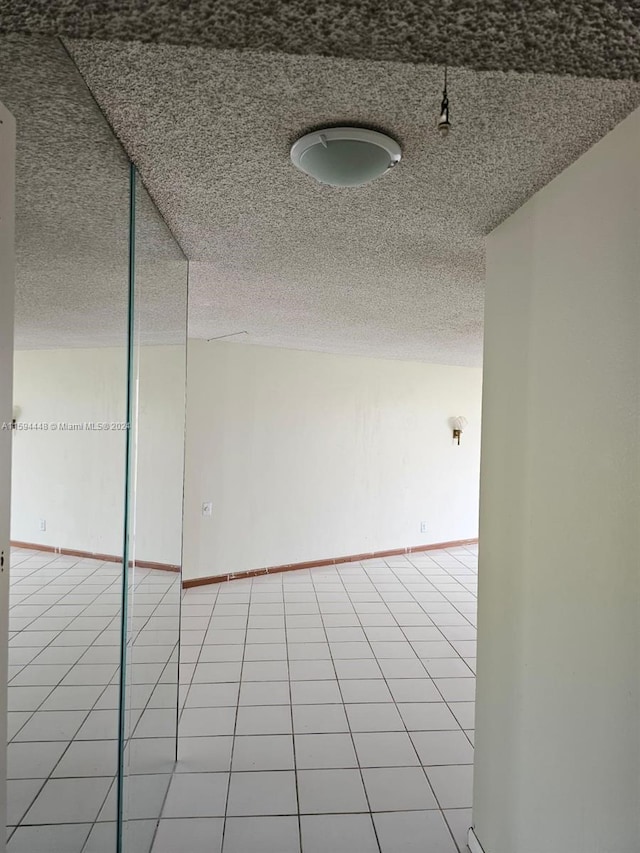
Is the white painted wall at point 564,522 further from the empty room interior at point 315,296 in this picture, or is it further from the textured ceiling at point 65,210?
the textured ceiling at point 65,210

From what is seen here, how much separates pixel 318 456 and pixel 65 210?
193 inches

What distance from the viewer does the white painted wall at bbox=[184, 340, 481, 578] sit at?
203 inches

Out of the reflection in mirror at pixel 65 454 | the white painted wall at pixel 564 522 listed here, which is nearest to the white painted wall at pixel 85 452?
the reflection in mirror at pixel 65 454

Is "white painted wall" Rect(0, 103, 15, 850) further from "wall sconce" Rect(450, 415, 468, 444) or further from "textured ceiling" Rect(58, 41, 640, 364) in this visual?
"wall sconce" Rect(450, 415, 468, 444)

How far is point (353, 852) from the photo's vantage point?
191 centimetres

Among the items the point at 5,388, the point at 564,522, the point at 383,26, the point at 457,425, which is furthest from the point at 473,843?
the point at 457,425

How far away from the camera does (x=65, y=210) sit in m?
1.03

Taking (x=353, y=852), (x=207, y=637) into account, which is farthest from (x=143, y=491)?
(x=207, y=637)

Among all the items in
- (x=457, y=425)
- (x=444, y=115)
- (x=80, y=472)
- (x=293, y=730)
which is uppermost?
(x=444, y=115)

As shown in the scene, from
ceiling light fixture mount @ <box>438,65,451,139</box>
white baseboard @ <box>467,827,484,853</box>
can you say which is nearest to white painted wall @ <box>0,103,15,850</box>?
ceiling light fixture mount @ <box>438,65,451,139</box>

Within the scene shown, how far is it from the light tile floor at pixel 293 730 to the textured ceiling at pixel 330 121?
0.96m

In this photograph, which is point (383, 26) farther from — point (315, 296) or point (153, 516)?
point (315, 296)

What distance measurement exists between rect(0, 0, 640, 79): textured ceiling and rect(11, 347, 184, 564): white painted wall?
0.49m

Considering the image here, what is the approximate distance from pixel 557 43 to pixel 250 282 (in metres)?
2.23
